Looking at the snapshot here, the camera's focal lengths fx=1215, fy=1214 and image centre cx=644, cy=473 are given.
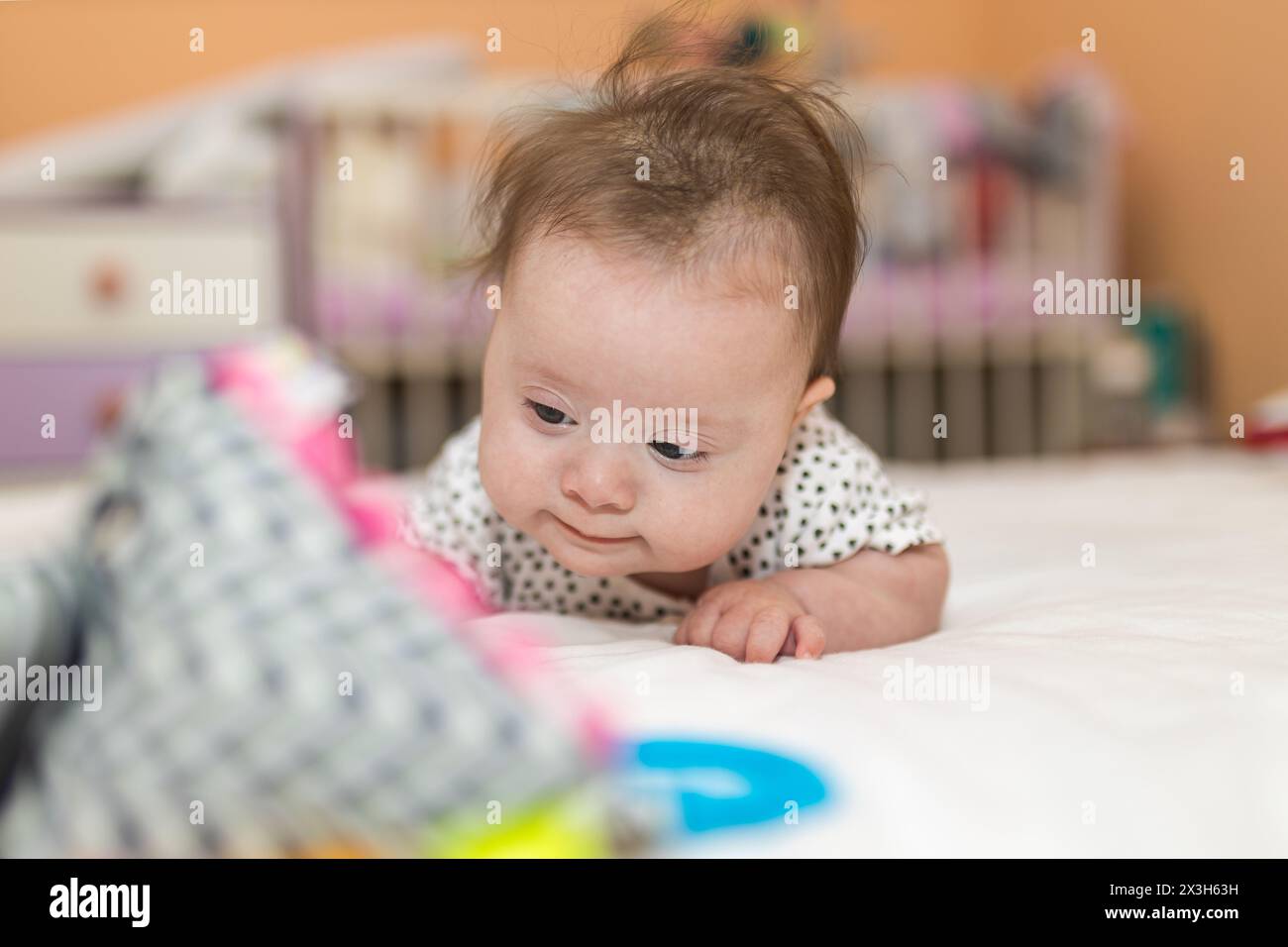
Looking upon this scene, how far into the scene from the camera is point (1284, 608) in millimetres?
830

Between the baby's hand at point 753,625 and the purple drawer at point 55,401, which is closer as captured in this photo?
the baby's hand at point 753,625

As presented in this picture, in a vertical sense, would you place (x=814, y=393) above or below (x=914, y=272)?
below

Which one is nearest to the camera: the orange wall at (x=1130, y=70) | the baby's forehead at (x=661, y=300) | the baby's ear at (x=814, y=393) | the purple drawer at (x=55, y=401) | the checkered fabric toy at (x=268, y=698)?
the checkered fabric toy at (x=268, y=698)

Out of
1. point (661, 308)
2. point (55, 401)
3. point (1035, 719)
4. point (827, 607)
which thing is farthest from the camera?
point (55, 401)

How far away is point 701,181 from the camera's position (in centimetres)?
76

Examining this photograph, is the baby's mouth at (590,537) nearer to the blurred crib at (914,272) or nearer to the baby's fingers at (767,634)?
the baby's fingers at (767,634)

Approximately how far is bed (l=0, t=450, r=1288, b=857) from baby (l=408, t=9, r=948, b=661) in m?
0.07

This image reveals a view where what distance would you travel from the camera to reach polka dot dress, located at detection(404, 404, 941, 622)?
93cm

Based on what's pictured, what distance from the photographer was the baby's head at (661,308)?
2.44 feet

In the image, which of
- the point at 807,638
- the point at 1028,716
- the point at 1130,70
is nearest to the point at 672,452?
the point at 807,638

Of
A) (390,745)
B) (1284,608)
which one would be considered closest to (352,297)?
(1284,608)

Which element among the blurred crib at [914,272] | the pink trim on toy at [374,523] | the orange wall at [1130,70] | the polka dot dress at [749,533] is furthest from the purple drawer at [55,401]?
the pink trim on toy at [374,523]

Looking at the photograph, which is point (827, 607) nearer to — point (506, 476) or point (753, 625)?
point (753, 625)

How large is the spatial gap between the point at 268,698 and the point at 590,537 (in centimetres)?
39
